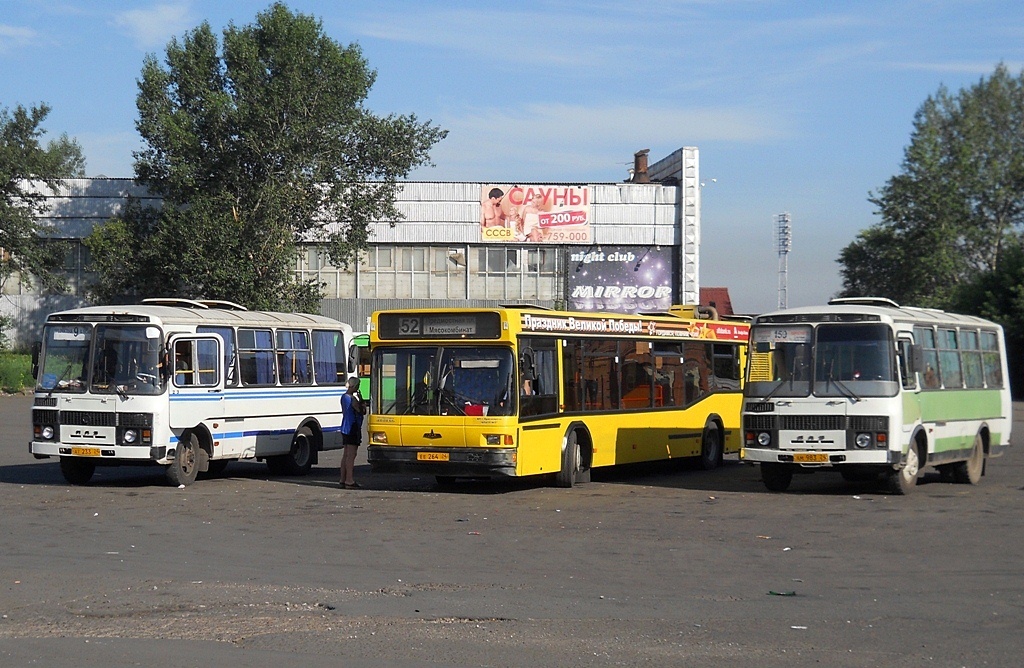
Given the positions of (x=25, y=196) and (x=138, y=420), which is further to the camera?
(x=25, y=196)

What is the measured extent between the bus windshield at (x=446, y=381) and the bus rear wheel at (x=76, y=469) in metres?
4.94

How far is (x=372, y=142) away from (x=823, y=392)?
129 feet

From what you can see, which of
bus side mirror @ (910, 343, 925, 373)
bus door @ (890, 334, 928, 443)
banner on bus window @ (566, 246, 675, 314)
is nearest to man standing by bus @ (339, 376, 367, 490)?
bus door @ (890, 334, 928, 443)

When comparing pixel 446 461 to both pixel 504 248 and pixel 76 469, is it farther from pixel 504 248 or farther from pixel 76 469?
pixel 504 248

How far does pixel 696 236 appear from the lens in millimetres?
66938

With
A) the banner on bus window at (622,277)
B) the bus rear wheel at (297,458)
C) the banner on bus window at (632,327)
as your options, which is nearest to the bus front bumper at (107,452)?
the bus rear wheel at (297,458)

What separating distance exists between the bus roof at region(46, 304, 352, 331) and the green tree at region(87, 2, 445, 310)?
30.2 metres

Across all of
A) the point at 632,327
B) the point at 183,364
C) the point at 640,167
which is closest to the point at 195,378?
the point at 183,364

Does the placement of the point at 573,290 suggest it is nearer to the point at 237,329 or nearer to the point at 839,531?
the point at 237,329

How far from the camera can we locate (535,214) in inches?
2625

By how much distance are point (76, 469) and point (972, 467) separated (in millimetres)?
14608

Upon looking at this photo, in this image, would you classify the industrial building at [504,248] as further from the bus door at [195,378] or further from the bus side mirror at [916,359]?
the bus side mirror at [916,359]

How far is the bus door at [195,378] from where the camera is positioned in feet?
67.8

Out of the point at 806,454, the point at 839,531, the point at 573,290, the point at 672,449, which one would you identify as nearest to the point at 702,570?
the point at 839,531
